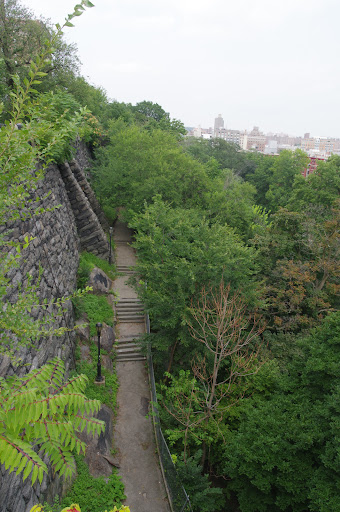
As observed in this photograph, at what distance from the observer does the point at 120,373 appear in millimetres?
11781

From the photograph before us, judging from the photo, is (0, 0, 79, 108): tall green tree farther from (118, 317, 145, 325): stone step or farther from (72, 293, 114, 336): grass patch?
(118, 317, 145, 325): stone step

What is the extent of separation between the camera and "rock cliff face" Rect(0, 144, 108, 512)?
4875 millimetres

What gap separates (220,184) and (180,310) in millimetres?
12827

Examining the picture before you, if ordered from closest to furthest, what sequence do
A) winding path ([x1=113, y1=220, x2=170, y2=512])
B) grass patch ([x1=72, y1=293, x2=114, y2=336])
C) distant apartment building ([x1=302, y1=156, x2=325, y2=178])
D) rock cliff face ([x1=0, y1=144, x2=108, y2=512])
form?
rock cliff face ([x1=0, y1=144, x2=108, y2=512]) → winding path ([x1=113, y1=220, x2=170, y2=512]) → grass patch ([x1=72, y1=293, x2=114, y2=336]) → distant apartment building ([x1=302, y1=156, x2=325, y2=178])

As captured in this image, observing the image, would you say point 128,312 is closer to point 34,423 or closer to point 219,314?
point 219,314

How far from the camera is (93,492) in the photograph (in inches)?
290

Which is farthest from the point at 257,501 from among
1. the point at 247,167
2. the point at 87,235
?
the point at 247,167

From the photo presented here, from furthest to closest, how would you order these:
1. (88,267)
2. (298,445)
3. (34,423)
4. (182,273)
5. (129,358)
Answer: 1. (88,267)
2. (129,358)
3. (182,273)
4. (298,445)
5. (34,423)

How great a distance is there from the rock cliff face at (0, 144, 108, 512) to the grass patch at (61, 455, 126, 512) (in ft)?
1.65

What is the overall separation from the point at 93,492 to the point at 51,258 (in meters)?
5.81

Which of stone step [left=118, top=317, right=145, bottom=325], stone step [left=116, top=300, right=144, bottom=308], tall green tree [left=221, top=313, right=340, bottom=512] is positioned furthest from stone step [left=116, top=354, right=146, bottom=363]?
tall green tree [left=221, top=313, right=340, bottom=512]

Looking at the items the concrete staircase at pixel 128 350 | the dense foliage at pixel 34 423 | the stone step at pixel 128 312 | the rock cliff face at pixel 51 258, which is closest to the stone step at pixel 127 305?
the stone step at pixel 128 312

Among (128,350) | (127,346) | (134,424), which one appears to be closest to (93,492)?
(134,424)

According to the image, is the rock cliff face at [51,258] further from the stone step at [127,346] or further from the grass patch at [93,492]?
the stone step at [127,346]
